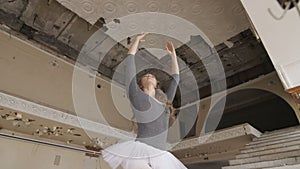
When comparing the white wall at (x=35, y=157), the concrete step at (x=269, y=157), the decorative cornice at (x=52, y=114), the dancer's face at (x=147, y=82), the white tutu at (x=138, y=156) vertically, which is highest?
the decorative cornice at (x=52, y=114)

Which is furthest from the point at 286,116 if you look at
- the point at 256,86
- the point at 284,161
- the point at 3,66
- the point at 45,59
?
the point at 3,66

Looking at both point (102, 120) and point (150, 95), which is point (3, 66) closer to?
point (102, 120)

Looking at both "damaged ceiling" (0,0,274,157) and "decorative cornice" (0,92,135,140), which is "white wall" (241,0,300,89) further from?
"decorative cornice" (0,92,135,140)

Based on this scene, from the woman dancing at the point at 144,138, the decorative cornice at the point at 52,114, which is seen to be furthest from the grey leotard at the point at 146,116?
the decorative cornice at the point at 52,114

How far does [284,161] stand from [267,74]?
106 inches

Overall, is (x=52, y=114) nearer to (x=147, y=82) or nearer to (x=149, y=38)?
(x=149, y=38)

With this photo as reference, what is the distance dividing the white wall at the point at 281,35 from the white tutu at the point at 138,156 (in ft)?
6.17

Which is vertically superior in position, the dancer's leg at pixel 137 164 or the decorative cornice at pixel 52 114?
the decorative cornice at pixel 52 114

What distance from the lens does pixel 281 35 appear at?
2648 millimetres

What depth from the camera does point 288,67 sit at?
2932 millimetres

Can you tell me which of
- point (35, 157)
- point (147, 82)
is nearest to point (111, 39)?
point (35, 157)

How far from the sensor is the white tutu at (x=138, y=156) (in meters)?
1.05

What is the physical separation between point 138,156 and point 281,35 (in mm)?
2347

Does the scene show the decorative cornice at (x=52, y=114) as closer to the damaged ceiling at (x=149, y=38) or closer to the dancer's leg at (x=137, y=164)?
the damaged ceiling at (x=149, y=38)
